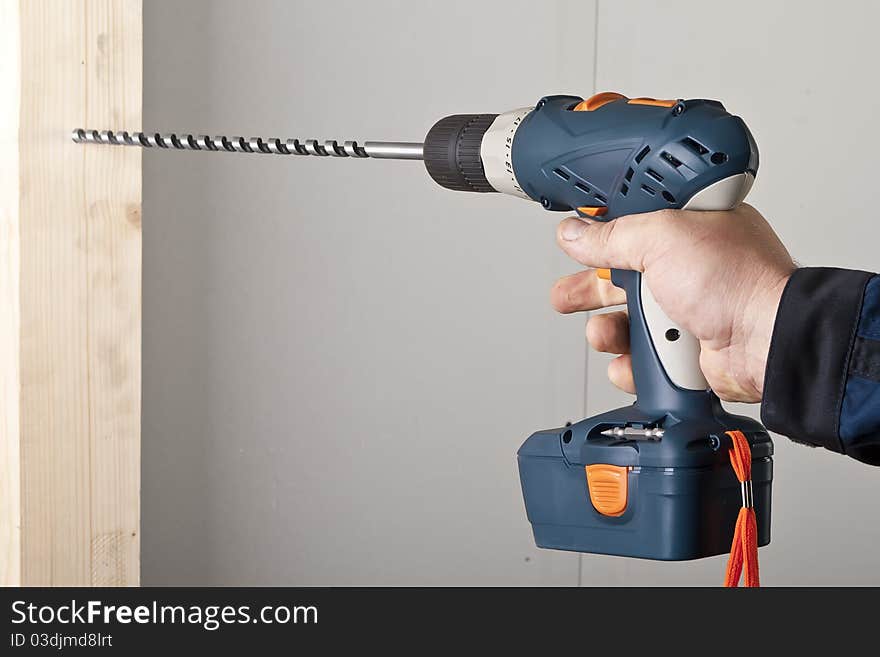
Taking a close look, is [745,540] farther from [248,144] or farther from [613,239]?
[248,144]

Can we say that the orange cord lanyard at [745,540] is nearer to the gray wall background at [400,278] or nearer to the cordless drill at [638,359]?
the cordless drill at [638,359]

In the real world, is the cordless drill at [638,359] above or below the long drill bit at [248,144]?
below

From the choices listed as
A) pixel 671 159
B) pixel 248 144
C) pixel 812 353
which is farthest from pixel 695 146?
pixel 248 144

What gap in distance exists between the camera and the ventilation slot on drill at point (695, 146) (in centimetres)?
71

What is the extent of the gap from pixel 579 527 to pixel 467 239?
1.01 metres

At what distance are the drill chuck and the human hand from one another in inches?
3.8

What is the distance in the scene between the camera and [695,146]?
2.34ft

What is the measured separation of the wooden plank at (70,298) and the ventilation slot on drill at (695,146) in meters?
0.58

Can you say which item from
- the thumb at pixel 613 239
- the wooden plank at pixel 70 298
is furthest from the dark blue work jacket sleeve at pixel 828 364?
the wooden plank at pixel 70 298

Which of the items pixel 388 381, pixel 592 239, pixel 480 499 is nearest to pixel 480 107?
pixel 388 381

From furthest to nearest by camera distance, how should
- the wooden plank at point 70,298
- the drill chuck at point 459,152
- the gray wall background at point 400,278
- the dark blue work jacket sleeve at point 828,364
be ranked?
the gray wall background at point 400,278 < the wooden plank at point 70,298 < the drill chuck at point 459,152 < the dark blue work jacket sleeve at point 828,364

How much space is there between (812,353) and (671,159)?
0.16 meters

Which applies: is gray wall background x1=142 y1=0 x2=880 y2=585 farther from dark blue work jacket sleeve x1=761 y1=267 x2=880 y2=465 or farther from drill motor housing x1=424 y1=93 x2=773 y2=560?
dark blue work jacket sleeve x1=761 y1=267 x2=880 y2=465

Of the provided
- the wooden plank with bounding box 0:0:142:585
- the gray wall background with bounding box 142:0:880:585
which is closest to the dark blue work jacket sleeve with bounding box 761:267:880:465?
the wooden plank with bounding box 0:0:142:585
